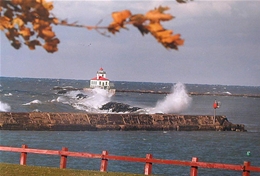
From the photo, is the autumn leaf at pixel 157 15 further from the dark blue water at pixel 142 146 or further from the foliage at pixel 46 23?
the dark blue water at pixel 142 146

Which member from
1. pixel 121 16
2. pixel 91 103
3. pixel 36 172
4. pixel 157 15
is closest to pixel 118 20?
pixel 121 16

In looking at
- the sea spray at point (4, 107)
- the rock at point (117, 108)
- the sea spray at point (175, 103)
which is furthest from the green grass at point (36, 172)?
the sea spray at point (175, 103)

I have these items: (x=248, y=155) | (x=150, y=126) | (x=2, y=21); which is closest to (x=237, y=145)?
(x=248, y=155)

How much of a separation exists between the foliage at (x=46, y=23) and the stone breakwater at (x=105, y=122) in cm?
2331

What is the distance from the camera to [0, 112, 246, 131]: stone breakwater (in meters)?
26.4

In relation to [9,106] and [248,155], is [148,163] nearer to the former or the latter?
[248,155]

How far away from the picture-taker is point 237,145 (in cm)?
2475

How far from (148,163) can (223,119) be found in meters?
22.8

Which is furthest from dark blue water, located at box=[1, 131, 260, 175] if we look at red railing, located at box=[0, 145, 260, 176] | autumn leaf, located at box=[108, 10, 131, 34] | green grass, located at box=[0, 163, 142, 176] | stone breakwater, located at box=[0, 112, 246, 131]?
autumn leaf, located at box=[108, 10, 131, 34]

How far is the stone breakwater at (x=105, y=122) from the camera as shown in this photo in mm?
26375

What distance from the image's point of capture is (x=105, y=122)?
1150 inches

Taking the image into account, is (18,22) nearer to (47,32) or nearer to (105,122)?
(47,32)

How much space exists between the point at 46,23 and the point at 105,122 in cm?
2706

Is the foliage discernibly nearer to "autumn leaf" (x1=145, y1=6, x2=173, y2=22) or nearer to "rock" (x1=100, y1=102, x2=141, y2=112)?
"autumn leaf" (x1=145, y1=6, x2=173, y2=22)
